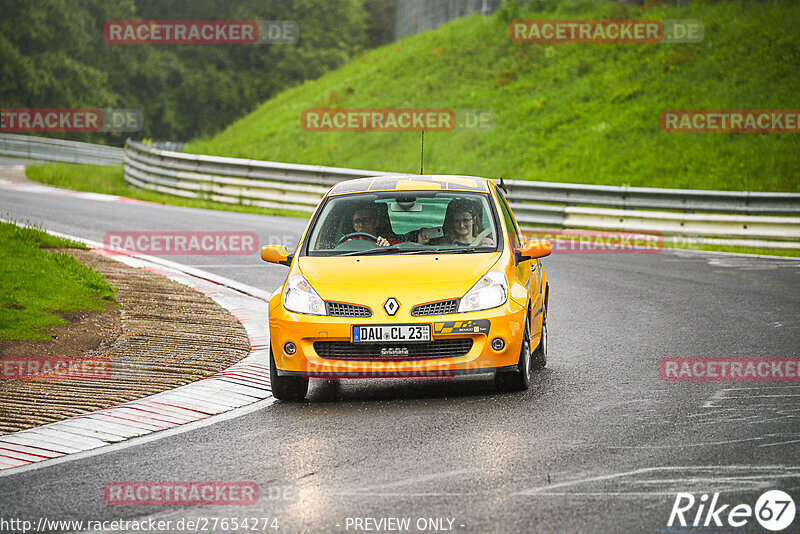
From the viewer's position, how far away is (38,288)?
11.3m

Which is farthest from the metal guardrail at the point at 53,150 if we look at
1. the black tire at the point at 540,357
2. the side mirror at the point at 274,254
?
the black tire at the point at 540,357

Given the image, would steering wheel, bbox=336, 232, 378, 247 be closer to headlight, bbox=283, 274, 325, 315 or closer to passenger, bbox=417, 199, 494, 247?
passenger, bbox=417, 199, 494, 247

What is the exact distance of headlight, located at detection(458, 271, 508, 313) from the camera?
25.7 feet

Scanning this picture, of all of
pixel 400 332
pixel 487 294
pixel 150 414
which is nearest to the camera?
pixel 150 414

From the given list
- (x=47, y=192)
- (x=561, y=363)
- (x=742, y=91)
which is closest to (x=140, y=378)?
(x=561, y=363)

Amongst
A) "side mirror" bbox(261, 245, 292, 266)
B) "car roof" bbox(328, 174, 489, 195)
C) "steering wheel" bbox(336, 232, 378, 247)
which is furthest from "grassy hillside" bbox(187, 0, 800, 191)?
"side mirror" bbox(261, 245, 292, 266)

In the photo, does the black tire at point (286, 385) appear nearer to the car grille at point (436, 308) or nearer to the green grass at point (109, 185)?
the car grille at point (436, 308)

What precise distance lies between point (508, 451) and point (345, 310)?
193 centimetres

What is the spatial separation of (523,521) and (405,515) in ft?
1.89

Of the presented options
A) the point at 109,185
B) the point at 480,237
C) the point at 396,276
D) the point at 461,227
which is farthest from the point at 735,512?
the point at 109,185

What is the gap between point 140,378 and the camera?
28.1 ft

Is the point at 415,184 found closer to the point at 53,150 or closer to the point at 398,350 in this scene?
the point at 398,350

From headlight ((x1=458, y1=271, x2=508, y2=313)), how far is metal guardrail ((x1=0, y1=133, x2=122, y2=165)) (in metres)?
38.1

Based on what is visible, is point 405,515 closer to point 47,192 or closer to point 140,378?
point 140,378
